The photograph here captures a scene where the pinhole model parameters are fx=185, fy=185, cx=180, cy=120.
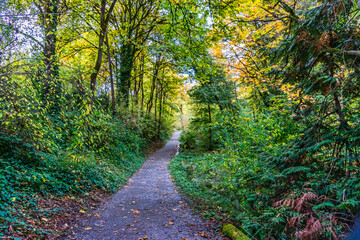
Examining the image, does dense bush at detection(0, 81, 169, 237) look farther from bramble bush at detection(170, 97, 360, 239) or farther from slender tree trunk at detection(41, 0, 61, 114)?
bramble bush at detection(170, 97, 360, 239)

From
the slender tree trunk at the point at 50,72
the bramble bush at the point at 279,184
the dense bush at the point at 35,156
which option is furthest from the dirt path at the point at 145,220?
the slender tree trunk at the point at 50,72

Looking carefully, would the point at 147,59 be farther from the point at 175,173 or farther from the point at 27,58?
the point at 27,58

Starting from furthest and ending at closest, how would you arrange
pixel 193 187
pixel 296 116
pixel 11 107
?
pixel 193 187, pixel 296 116, pixel 11 107

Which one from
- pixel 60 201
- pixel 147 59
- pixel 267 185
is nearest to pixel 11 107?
pixel 60 201

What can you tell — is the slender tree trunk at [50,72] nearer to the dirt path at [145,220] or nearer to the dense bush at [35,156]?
the dense bush at [35,156]

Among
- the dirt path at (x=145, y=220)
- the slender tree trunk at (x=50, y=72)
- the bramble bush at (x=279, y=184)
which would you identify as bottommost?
the dirt path at (x=145, y=220)

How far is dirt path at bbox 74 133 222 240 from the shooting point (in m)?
4.05

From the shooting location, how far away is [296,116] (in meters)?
4.21

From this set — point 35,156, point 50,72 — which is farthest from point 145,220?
point 50,72

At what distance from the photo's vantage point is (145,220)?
4762 mm

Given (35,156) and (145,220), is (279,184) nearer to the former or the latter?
(145,220)

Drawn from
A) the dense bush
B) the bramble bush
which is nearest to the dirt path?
the dense bush

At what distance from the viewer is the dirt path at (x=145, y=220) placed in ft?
13.3

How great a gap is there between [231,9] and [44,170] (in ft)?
21.6
